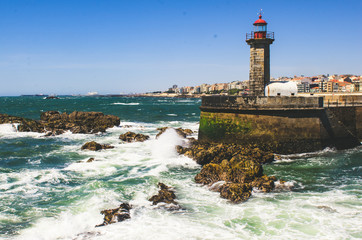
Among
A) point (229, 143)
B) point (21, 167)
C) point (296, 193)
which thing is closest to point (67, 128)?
point (21, 167)

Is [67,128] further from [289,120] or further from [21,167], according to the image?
[289,120]

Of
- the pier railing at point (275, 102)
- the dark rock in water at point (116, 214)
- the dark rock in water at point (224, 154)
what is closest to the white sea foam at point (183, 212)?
the dark rock in water at point (116, 214)

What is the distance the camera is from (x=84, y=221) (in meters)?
7.82

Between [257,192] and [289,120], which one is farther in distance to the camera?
[289,120]

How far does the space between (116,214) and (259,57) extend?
12.8m

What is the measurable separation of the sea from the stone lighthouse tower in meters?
4.96

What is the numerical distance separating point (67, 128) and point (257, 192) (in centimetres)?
2010

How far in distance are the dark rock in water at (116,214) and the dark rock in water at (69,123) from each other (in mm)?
17312

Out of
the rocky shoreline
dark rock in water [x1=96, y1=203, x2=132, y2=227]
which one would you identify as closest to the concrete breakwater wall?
the rocky shoreline

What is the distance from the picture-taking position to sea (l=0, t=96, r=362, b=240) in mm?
7246

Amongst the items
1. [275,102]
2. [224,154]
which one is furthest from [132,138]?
[275,102]

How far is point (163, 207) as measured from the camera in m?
8.61

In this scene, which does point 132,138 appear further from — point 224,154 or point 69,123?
point 69,123

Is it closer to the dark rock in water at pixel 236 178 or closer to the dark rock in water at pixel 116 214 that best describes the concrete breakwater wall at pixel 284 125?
the dark rock in water at pixel 236 178
